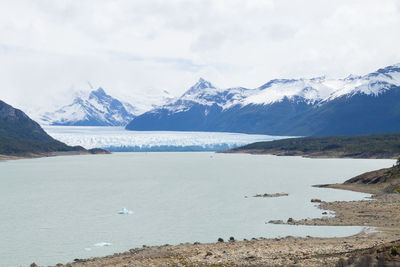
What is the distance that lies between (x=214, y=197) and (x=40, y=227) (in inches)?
1326

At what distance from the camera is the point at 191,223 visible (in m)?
56.9

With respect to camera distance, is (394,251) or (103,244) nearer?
(394,251)

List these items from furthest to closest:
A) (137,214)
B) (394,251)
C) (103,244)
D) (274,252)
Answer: (137,214), (103,244), (274,252), (394,251)

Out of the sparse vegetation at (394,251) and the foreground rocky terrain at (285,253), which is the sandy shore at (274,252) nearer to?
the foreground rocky terrain at (285,253)

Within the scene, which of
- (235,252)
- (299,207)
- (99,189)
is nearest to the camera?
(235,252)

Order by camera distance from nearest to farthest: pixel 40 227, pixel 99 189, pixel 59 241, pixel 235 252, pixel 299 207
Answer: pixel 235 252
pixel 59 241
pixel 40 227
pixel 299 207
pixel 99 189

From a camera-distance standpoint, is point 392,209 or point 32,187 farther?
point 32,187

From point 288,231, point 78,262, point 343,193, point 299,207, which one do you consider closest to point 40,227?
point 78,262

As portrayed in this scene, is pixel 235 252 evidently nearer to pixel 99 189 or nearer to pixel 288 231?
pixel 288 231

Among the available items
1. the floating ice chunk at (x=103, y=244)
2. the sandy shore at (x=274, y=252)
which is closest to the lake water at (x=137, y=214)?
the floating ice chunk at (x=103, y=244)

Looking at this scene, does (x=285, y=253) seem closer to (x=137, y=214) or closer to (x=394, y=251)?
(x=394, y=251)

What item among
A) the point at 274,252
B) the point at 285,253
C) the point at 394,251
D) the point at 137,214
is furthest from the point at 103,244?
the point at 394,251

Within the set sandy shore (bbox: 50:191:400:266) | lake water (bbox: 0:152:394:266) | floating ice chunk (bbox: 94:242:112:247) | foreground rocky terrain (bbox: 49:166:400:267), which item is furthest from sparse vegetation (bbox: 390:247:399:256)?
floating ice chunk (bbox: 94:242:112:247)

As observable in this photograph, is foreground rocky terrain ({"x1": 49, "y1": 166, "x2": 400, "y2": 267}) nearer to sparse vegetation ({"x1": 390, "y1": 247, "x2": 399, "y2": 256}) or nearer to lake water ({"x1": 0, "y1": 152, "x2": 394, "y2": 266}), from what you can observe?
sparse vegetation ({"x1": 390, "y1": 247, "x2": 399, "y2": 256})
